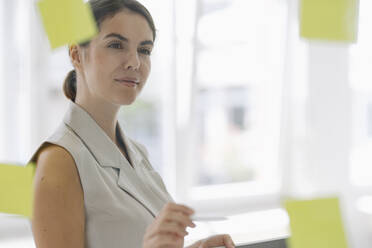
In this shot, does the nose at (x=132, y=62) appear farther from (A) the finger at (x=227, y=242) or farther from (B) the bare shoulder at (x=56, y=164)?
(A) the finger at (x=227, y=242)

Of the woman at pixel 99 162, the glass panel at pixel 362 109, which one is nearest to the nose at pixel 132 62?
the woman at pixel 99 162

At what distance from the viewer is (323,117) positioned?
2766 mm

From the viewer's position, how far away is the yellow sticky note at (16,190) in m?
0.43

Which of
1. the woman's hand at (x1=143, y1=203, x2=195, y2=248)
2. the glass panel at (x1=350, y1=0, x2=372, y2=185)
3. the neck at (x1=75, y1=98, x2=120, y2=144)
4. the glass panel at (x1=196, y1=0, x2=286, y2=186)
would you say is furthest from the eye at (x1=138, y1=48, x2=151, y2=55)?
the glass panel at (x1=350, y1=0, x2=372, y2=185)

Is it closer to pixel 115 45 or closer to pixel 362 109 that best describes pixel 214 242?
pixel 115 45

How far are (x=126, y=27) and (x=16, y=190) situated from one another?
30cm

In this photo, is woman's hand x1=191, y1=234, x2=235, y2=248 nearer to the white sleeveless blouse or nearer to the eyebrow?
the white sleeveless blouse

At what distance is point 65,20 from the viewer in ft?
1.28

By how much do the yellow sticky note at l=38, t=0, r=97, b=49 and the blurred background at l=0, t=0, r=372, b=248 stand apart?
1.81 meters

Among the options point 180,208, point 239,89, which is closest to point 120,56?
point 180,208

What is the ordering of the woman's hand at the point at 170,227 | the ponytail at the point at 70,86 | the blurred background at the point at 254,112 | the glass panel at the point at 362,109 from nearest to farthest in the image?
1. the woman's hand at the point at 170,227
2. the ponytail at the point at 70,86
3. the blurred background at the point at 254,112
4. the glass panel at the point at 362,109

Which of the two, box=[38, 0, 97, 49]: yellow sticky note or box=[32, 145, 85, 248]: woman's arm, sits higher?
box=[38, 0, 97, 49]: yellow sticky note

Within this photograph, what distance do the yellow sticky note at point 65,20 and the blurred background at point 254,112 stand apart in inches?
71.1

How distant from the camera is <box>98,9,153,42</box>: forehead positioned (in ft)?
2.13
